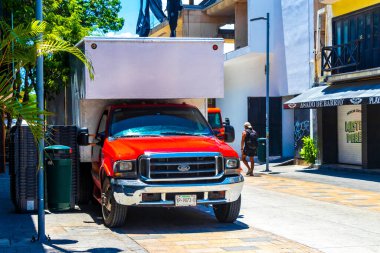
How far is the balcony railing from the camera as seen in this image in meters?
25.4

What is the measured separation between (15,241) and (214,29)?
114 ft

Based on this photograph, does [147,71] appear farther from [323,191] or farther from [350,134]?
[350,134]

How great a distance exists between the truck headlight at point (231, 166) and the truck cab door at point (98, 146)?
246 cm

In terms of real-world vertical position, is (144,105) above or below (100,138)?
above

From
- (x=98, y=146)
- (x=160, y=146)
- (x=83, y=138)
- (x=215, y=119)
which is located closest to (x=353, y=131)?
(x=215, y=119)

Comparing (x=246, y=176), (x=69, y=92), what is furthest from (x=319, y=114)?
(x=69, y=92)

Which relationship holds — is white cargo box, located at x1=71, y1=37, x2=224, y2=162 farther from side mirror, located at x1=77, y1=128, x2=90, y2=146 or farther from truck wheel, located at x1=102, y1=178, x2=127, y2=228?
truck wheel, located at x1=102, y1=178, x2=127, y2=228

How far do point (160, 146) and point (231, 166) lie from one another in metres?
1.21

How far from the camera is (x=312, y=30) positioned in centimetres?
3059

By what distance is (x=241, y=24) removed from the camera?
129 feet

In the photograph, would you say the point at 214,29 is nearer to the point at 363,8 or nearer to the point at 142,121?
the point at 363,8

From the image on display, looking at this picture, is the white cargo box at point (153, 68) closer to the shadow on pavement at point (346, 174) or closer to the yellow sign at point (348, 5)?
the shadow on pavement at point (346, 174)

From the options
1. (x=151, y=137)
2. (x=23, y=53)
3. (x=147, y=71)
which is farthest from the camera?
(x=147, y=71)

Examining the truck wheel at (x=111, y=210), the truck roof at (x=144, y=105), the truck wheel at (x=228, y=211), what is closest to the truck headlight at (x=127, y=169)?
the truck wheel at (x=111, y=210)
